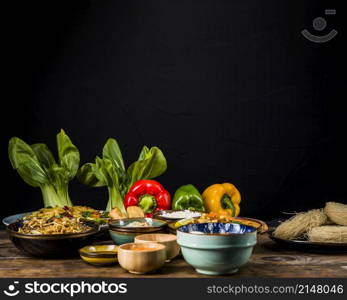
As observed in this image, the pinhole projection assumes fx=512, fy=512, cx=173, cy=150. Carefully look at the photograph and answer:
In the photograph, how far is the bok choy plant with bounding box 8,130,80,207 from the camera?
A: 103 inches

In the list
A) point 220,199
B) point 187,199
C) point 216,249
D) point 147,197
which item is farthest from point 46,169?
point 216,249

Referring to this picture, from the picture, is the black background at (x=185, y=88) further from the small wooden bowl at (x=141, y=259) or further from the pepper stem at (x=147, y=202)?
the small wooden bowl at (x=141, y=259)

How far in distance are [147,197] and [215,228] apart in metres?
0.86

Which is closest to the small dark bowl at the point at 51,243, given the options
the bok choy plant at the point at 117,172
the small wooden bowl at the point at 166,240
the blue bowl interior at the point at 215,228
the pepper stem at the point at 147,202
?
the small wooden bowl at the point at 166,240

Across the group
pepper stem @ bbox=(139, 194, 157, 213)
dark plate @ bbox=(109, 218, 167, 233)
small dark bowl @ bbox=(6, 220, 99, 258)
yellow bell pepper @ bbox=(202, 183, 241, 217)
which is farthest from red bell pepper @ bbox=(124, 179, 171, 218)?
small dark bowl @ bbox=(6, 220, 99, 258)

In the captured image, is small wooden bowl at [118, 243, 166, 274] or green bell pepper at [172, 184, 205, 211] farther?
green bell pepper at [172, 184, 205, 211]

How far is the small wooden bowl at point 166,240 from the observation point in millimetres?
1696

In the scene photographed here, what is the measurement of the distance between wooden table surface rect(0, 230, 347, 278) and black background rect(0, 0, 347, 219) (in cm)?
150

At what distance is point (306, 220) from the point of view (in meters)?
1.95

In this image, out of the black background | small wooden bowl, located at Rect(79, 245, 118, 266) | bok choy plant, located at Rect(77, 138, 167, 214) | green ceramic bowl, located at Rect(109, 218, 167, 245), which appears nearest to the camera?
small wooden bowl, located at Rect(79, 245, 118, 266)

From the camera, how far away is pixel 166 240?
1728mm

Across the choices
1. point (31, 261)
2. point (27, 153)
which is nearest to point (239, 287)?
point (31, 261)

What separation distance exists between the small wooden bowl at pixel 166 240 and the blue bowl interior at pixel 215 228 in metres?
0.07

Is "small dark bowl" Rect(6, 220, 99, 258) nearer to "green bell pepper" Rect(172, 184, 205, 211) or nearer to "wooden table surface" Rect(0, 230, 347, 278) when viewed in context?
"wooden table surface" Rect(0, 230, 347, 278)
